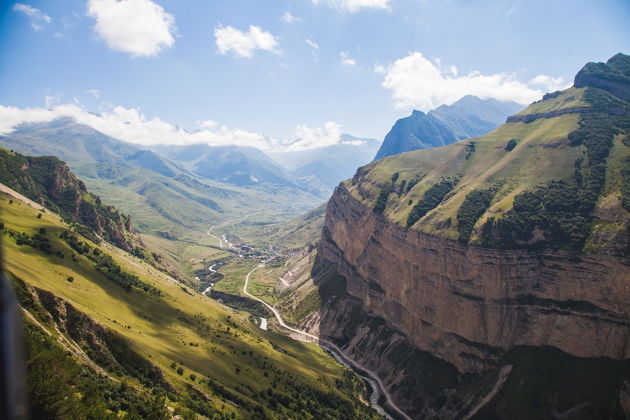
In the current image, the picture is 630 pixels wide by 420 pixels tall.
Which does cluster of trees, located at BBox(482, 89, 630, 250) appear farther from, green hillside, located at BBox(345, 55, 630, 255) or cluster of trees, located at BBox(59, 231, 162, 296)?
cluster of trees, located at BBox(59, 231, 162, 296)

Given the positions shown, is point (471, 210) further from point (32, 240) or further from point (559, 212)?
point (32, 240)

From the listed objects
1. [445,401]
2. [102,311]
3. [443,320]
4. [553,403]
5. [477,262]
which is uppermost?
[477,262]

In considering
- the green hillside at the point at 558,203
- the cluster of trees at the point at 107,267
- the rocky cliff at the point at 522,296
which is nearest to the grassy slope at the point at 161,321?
the cluster of trees at the point at 107,267

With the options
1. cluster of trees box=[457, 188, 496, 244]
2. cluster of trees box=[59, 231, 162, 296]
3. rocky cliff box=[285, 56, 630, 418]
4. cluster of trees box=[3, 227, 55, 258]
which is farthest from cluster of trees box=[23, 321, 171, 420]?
cluster of trees box=[457, 188, 496, 244]

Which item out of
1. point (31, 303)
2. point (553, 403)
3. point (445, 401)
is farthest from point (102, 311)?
point (553, 403)

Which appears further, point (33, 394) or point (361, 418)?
point (361, 418)

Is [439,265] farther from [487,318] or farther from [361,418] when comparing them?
[361,418]
